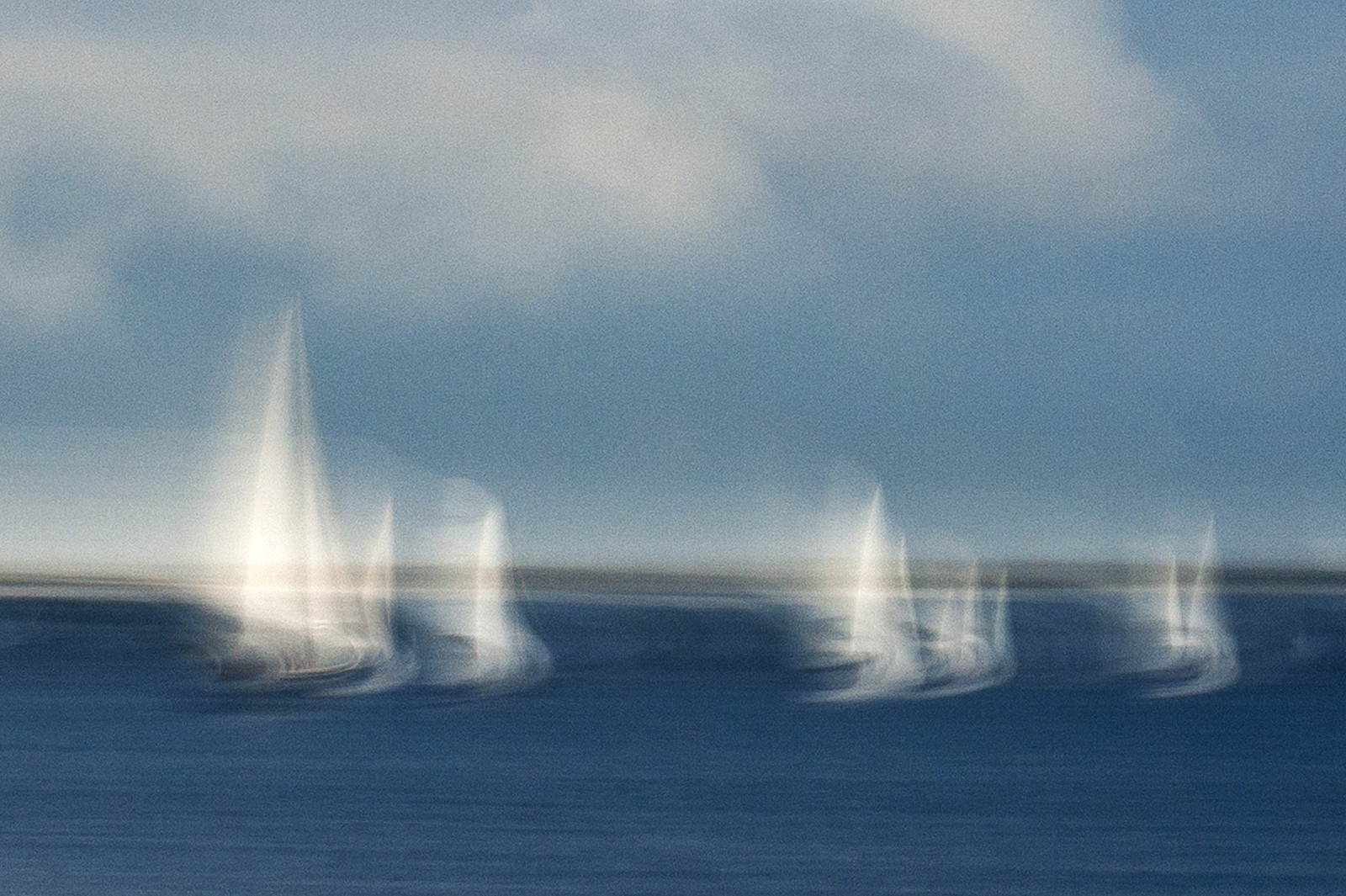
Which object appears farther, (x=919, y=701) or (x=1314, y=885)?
(x=919, y=701)

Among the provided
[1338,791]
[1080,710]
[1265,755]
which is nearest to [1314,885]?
[1338,791]

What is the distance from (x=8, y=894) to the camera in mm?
13711

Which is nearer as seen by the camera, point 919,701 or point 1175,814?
point 1175,814

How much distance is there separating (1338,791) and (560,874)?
1127 centimetres

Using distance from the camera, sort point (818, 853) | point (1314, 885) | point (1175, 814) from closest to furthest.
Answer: point (1314, 885)
point (818, 853)
point (1175, 814)

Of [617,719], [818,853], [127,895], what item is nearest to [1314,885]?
[818,853]

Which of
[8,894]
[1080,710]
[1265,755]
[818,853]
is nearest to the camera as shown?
[8,894]

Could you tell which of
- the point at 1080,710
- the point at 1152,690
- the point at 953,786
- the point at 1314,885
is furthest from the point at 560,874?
the point at 1152,690

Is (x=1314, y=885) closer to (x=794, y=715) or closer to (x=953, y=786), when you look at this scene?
(x=953, y=786)

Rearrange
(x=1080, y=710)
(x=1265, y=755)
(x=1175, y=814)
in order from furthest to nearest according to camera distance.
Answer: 1. (x=1080, y=710)
2. (x=1265, y=755)
3. (x=1175, y=814)

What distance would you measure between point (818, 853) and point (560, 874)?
2.03 meters

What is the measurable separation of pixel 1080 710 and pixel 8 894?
31324mm

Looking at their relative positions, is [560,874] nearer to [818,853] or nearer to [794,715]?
[818,853]

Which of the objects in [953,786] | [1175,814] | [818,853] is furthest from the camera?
[953,786]
